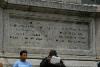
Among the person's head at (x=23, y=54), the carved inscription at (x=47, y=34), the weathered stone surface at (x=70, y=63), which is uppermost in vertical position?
the carved inscription at (x=47, y=34)

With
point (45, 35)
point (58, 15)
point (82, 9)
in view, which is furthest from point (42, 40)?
point (82, 9)

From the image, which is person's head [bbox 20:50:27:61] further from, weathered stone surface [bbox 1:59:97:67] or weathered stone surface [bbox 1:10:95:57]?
weathered stone surface [bbox 1:10:95:57]

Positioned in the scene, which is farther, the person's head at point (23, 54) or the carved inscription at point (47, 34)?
the carved inscription at point (47, 34)

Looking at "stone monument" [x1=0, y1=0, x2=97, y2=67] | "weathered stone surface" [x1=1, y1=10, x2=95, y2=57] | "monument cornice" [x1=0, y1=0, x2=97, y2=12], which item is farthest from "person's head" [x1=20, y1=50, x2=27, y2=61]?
"monument cornice" [x1=0, y1=0, x2=97, y2=12]

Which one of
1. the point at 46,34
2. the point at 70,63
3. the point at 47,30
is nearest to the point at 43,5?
the point at 47,30

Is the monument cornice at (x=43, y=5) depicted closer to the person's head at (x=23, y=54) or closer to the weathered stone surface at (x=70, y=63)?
the weathered stone surface at (x=70, y=63)

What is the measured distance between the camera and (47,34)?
33.3ft

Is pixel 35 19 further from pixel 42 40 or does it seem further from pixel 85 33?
pixel 85 33

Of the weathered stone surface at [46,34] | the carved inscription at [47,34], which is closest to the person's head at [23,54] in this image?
the weathered stone surface at [46,34]

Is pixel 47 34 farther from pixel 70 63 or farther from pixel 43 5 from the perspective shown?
pixel 70 63

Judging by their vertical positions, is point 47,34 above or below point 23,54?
above

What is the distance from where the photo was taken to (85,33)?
1070 cm

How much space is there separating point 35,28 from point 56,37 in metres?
0.69

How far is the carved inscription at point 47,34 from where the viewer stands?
980 cm
